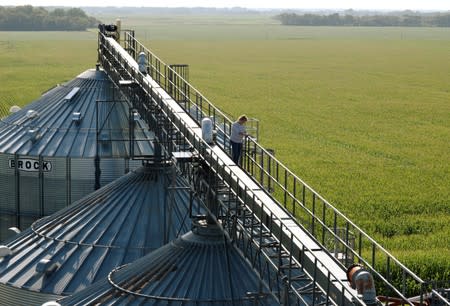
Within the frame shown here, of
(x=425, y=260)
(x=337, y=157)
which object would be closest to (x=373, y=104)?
(x=337, y=157)

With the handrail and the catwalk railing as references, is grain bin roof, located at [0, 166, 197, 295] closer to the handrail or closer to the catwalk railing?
the handrail

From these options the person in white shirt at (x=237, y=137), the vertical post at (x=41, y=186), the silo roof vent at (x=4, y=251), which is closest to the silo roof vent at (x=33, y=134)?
the vertical post at (x=41, y=186)

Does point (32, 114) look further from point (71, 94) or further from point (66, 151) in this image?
point (66, 151)

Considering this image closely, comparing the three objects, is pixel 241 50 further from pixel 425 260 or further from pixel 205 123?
pixel 205 123

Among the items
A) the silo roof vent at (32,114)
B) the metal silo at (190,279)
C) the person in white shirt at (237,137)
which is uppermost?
the person in white shirt at (237,137)

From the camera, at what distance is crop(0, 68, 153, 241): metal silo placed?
40.3 m

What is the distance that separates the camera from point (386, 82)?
134 meters

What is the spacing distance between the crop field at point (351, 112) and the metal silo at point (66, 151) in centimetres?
1230

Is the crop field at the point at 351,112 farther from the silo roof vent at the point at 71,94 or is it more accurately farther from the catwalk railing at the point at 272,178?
the silo roof vent at the point at 71,94

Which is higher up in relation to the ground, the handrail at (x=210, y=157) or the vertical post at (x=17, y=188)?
the handrail at (x=210, y=157)

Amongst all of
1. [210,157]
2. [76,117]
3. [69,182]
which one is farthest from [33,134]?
[210,157]

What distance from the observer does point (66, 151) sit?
4059 cm

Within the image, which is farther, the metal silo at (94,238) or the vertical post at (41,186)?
the vertical post at (41,186)

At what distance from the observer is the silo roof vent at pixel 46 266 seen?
32.2m
